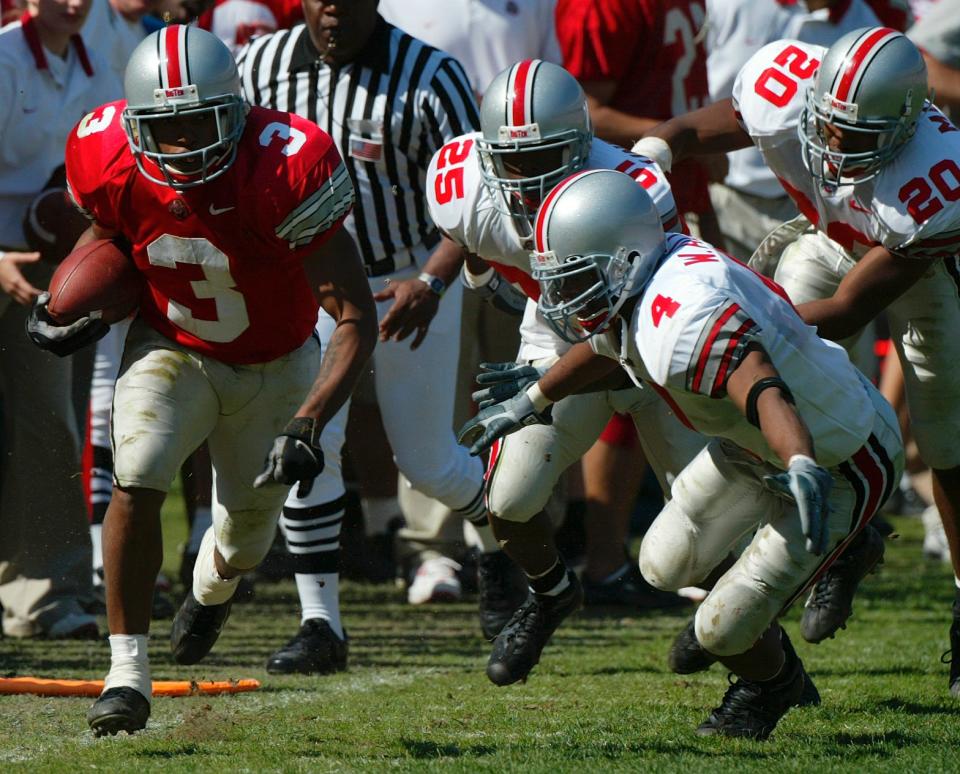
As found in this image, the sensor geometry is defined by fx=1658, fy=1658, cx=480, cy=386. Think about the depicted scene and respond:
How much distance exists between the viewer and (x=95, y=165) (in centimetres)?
394

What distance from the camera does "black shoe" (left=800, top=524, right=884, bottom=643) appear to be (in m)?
4.45

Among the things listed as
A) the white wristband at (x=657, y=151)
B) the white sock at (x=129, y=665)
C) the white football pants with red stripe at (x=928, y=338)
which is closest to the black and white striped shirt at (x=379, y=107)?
the white wristband at (x=657, y=151)

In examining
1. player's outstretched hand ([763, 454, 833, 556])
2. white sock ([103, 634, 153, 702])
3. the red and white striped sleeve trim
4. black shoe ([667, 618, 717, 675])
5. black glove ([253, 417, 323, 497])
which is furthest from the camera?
black shoe ([667, 618, 717, 675])

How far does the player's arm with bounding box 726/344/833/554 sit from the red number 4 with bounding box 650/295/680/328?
0.18 m

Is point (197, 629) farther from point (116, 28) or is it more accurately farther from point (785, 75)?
point (116, 28)

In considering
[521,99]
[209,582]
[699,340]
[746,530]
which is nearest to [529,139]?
[521,99]

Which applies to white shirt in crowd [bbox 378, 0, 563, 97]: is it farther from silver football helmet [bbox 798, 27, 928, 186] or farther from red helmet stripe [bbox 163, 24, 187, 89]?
red helmet stripe [bbox 163, 24, 187, 89]

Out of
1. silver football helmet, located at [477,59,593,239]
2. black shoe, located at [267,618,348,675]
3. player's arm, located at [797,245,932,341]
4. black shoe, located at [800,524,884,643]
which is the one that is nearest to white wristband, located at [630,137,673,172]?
silver football helmet, located at [477,59,593,239]

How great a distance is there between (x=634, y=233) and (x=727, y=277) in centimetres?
22

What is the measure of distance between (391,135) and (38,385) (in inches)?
56.0

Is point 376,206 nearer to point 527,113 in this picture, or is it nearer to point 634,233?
point 527,113

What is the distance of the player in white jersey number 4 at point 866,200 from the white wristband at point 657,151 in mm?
12

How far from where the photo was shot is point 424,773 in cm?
324

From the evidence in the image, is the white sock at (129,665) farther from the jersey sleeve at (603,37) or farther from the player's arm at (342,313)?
the jersey sleeve at (603,37)
